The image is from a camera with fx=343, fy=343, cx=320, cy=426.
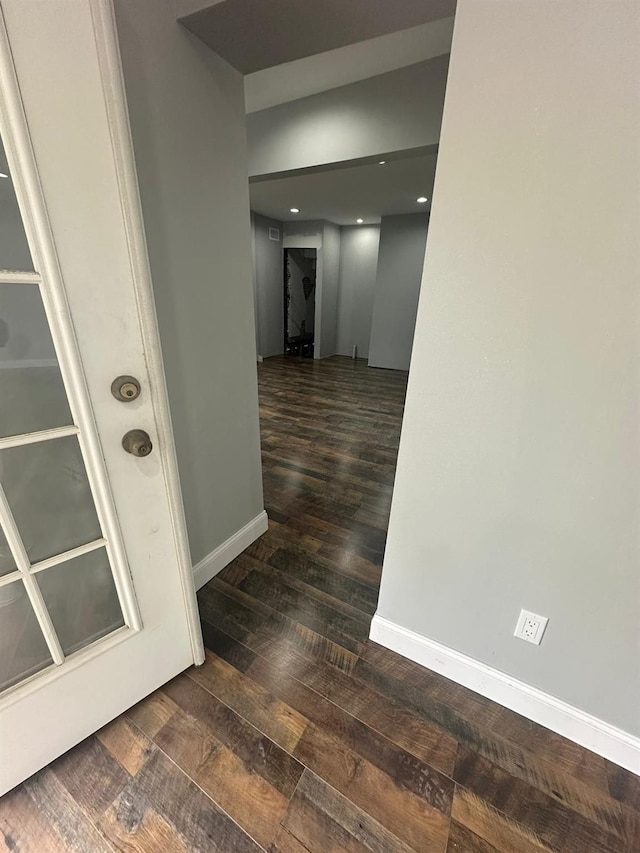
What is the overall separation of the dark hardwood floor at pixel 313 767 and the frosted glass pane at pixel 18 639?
359mm

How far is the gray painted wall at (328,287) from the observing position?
21.1ft

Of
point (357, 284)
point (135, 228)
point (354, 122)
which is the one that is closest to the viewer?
point (135, 228)

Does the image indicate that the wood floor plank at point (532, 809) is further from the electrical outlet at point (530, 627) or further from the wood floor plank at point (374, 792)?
the electrical outlet at point (530, 627)

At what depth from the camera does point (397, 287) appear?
19.6ft

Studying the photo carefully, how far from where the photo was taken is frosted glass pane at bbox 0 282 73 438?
75 centimetres

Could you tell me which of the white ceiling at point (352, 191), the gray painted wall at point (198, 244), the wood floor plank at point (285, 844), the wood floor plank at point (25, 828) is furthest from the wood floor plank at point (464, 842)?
the white ceiling at point (352, 191)

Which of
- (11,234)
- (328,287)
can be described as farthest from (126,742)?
(328,287)

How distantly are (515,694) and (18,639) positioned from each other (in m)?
1.57

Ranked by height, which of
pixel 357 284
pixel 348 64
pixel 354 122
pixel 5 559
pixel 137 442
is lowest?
pixel 5 559

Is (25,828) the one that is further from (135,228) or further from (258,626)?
(135,228)

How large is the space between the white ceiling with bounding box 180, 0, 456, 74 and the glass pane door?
0.93 meters

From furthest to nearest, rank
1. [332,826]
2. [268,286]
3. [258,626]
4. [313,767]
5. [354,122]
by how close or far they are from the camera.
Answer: [268,286]
[354,122]
[258,626]
[313,767]
[332,826]

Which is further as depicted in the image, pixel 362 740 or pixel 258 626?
pixel 258 626

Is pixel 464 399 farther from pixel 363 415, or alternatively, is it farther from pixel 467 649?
pixel 363 415
